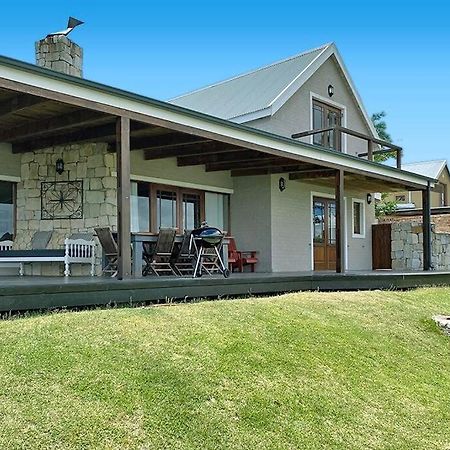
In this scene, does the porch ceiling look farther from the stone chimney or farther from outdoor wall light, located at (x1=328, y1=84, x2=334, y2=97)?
outdoor wall light, located at (x1=328, y1=84, x2=334, y2=97)

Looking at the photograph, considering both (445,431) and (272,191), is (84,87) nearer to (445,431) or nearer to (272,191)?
(445,431)

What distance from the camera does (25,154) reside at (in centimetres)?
1072

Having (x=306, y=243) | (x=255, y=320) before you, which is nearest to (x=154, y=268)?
(x=255, y=320)

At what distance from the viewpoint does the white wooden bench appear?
30.1ft

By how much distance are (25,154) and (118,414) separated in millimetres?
7596

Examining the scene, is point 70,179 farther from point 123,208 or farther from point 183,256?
point 123,208

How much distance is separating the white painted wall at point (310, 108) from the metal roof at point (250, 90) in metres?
0.40

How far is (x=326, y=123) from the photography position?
16.1 m

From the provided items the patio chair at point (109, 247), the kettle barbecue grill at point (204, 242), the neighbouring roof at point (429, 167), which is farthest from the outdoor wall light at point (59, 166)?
the neighbouring roof at point (429, 167)

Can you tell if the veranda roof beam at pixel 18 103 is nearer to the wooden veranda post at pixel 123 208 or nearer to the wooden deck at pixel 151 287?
the wooden veranda post at pixel 123 208

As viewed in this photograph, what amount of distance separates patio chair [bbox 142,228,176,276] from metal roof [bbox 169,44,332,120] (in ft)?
19.8

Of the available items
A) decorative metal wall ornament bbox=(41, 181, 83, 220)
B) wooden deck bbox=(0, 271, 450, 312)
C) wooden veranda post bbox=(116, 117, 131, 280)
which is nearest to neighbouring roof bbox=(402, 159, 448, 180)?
wooden deck bbox=(0, 271, 450, 312)

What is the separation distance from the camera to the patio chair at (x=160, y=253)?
882 centimetres

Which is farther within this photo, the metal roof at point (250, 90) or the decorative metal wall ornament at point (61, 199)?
the metal roof at point (250, 90)
